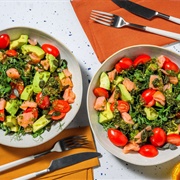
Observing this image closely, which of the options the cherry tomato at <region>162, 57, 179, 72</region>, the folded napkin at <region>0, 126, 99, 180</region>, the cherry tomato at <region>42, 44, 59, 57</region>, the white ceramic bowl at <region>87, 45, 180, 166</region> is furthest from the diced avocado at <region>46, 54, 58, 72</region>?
the cherry tomato at <region>162, 57, 179, 72</region>

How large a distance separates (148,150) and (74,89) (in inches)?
11.9

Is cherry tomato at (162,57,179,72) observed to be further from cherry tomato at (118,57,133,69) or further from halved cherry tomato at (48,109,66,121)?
halved cherry tomato at (48,109,66,121)

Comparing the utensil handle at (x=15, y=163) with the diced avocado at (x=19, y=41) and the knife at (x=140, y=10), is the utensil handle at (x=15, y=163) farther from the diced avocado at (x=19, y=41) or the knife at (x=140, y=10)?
the knife at (x=140, y=10)

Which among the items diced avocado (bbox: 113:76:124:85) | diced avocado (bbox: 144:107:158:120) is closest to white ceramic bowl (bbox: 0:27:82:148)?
diced avocado (bbox: 113:76:124:85)

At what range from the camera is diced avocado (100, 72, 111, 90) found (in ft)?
3.67

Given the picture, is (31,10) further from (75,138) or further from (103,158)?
(103,158)

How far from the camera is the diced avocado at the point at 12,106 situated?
3.64ft

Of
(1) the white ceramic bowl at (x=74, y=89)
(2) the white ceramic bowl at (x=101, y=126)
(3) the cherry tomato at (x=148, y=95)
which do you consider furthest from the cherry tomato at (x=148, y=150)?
(1) the white ceramic bowl at (x=74, y=89)

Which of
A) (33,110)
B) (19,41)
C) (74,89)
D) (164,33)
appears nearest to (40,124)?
(33,110)

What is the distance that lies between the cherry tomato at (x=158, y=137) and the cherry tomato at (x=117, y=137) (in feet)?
0.29

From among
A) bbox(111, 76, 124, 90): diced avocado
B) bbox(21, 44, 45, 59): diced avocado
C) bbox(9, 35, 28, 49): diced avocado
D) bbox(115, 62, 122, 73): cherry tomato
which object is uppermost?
bbox(9, 35, 28, 49): diced avocado

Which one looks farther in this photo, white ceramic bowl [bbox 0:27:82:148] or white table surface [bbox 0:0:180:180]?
white table surface [bbox 0:0:180:180]

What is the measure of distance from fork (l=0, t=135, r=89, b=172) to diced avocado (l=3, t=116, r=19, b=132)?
0.14 m

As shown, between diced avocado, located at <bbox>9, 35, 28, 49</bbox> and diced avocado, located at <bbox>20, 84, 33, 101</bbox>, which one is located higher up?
diced avocado, located at <bbox>9, 35, 28, 49</bbox>
